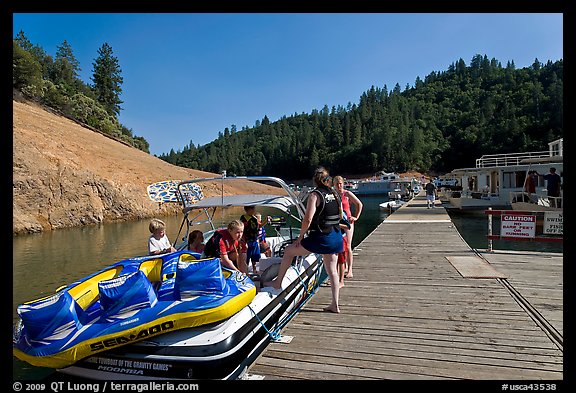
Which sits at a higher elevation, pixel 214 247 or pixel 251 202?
pixel 251 202

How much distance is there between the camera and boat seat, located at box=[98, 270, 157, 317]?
3705mm

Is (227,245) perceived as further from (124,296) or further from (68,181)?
(68,181)

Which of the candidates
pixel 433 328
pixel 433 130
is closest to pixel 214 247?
pixel 433 328

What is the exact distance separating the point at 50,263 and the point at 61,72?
292 feet

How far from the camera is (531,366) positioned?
149 inches

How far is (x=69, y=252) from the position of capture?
54.1 feet

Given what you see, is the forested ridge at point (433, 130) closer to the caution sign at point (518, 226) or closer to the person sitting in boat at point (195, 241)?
the caution sign at point (518, 226)

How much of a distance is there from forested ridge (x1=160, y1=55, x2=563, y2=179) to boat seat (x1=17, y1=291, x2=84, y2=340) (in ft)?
390

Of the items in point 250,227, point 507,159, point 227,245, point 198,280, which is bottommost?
point 198,280

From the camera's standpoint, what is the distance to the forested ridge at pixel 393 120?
7100 centimetres

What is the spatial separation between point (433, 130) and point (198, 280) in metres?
149

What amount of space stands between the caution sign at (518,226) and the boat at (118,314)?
875 cm
